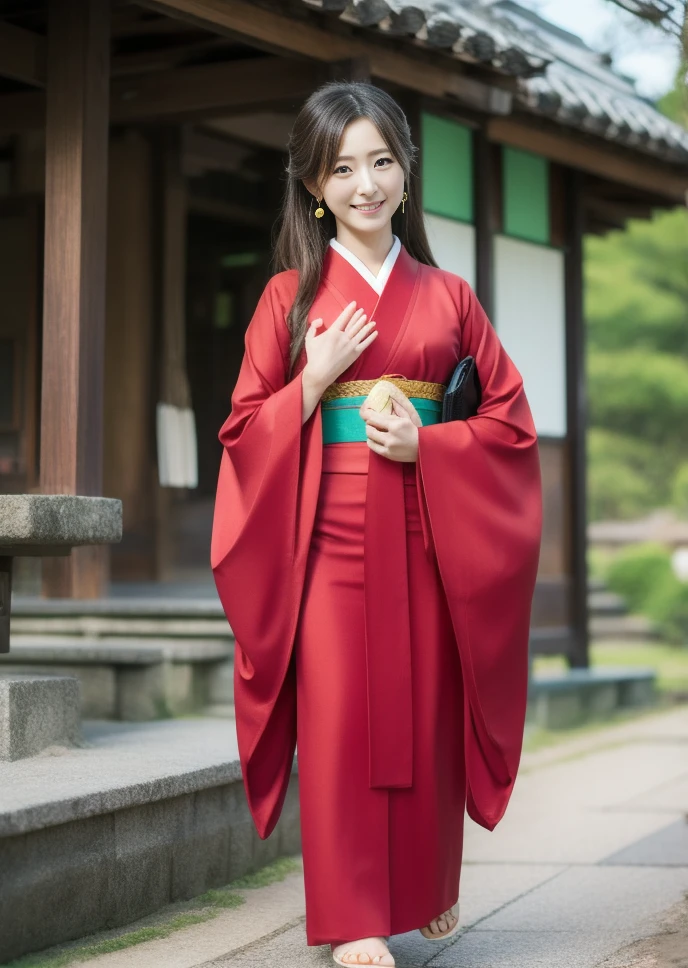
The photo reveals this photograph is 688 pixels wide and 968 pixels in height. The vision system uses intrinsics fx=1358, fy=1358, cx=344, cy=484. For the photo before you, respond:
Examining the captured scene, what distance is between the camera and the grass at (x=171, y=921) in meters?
3.47

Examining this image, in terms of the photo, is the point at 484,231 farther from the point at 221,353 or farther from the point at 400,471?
the point at 400,471

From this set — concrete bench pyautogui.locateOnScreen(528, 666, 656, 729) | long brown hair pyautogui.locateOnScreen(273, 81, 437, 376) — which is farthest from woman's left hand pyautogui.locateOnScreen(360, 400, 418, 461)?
concrete bench pyautogui.locateOnScreen(528, 666, 656, 729)

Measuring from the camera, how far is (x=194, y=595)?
23.2ft

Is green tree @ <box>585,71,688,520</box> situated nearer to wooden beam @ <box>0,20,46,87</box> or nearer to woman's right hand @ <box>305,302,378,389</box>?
wooden beam @ <box>0,20,46,87</box>

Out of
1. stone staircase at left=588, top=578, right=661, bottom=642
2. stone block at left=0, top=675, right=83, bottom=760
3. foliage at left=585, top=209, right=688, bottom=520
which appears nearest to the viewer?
stone block at left=0, top=675, right=83, bottom=760

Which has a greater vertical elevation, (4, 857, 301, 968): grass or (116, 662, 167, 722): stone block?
(116, 662, 167, 722): stone block

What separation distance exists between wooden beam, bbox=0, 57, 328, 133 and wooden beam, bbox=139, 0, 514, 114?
0.80 feet

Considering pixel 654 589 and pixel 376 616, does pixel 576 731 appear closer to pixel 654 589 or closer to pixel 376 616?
pixel 376 616

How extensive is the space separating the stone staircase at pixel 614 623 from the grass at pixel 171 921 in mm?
9769

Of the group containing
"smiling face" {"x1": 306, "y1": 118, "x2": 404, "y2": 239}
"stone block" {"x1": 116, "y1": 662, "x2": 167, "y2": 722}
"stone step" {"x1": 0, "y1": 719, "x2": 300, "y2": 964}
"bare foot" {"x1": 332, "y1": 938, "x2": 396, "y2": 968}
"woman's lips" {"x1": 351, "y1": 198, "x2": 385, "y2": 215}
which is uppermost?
"smiling face" {"x1": 306, "y1": 118, "x2": 404, "y2": 239}

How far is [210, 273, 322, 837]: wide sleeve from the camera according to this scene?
3.37 metres

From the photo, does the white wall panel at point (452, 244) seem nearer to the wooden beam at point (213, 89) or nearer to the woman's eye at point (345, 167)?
the wooden beam at point (213, 89)

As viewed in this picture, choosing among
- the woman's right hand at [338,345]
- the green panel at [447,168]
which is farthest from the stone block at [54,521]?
the green panel at [447,168]

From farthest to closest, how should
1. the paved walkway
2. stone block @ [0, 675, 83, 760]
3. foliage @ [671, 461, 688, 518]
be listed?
foliage @ [671, 461, 688, 518]
stone block @ [0, 675, 83, 760]
the paved walkway
